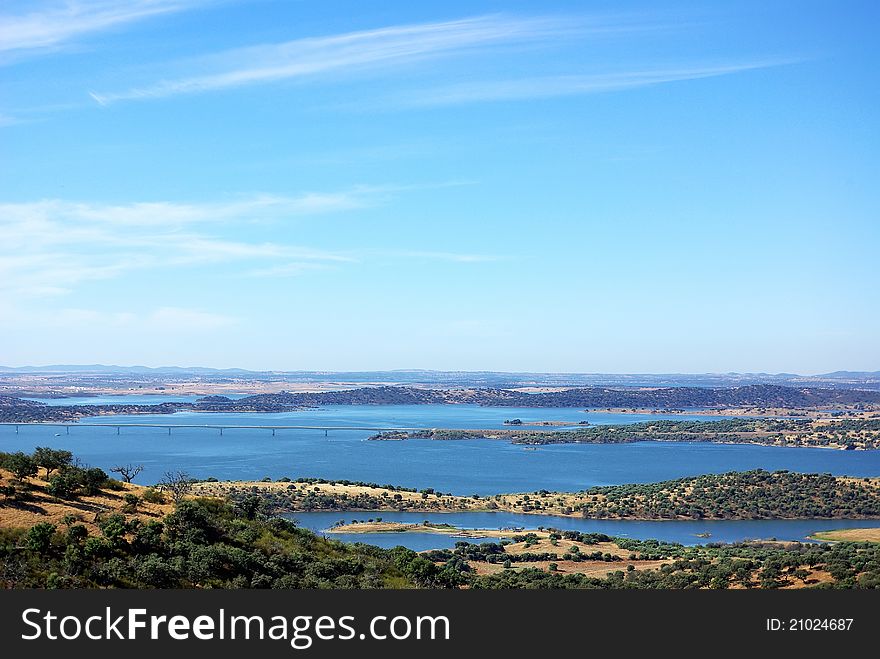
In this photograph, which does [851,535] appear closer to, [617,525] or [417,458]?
[617,525]

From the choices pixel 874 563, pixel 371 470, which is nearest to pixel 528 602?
pixel 874 563

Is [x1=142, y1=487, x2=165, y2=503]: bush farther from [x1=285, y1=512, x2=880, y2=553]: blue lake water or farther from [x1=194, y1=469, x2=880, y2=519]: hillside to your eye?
[x1=194, y1=469, x2=880, y2=519]: hillside

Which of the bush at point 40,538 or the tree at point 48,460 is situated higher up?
the tree at point 48,460

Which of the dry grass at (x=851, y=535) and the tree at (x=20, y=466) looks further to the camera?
the dry grass at (x=851, y=535)

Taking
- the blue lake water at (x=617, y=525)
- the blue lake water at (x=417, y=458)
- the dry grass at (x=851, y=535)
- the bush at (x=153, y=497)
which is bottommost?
the blue lake water at (x=417, y=458)

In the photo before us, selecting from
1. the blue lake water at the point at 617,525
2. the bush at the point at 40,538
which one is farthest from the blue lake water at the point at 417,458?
the bush at the point at 40,538

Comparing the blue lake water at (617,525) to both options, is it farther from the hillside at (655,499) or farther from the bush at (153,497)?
the bush at (153,497)

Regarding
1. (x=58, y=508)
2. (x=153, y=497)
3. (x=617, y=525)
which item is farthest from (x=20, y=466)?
(x=617, y=525)

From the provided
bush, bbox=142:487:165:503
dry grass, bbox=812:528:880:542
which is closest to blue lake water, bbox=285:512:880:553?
dry grass, bbox=812:528:880:542
